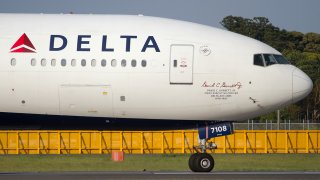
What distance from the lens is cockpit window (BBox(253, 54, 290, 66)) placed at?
3478 cm

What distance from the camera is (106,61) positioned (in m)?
33.9

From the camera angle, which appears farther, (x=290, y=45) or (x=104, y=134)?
(x=290, y=45)

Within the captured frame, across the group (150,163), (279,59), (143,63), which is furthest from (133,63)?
(150,163)

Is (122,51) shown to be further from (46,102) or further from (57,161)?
(57,161)

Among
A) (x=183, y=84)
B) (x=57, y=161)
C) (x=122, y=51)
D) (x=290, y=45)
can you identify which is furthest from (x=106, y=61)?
(x=290, y=45)

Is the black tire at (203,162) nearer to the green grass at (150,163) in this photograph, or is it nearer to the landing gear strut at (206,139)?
the landing gear strut at (206,139)

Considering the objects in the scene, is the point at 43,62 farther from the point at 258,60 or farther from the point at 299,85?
the point at 299,85

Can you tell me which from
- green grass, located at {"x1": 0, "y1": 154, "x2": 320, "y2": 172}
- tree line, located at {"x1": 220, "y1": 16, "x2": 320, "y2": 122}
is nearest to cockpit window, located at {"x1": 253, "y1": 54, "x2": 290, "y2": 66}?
green grass, located at {"x1": 0, "y1": 154, "x2": 320, "y2": 172}

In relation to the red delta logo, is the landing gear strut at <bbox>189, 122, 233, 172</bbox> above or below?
below

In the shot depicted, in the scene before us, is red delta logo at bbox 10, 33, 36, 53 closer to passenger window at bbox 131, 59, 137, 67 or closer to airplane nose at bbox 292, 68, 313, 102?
passenger window at bbox 131, 59, 137, 67

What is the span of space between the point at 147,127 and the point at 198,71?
277 cm

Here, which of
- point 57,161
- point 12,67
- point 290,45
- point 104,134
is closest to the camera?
point 12,67

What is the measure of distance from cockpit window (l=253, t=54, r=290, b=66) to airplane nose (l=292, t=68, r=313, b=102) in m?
0.70

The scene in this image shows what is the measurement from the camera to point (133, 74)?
34031 mm
